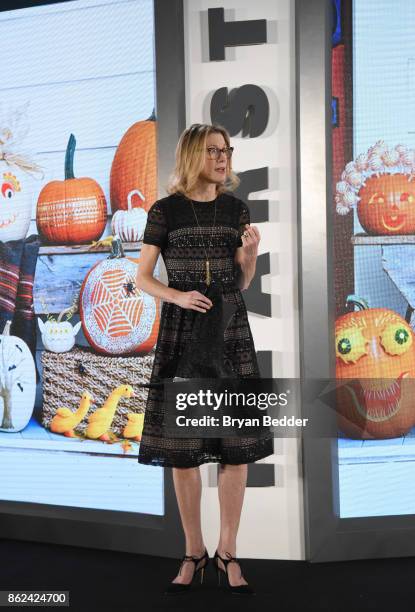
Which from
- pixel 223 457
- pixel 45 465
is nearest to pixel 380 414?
pixel 223 457

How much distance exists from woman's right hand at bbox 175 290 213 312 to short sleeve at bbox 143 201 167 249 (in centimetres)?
23

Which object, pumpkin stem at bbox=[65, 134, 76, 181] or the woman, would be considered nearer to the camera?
the woman

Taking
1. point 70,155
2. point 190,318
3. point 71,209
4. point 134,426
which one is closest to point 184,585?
point 134,426

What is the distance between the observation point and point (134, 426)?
311 cm

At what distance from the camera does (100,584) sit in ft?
8.79

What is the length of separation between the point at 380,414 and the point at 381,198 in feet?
2.93

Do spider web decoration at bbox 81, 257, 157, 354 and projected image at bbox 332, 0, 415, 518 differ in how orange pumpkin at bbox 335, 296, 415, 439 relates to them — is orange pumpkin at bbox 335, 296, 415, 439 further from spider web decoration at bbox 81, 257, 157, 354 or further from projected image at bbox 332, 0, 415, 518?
spider web decoration at bbox 81, 257, 157, 354

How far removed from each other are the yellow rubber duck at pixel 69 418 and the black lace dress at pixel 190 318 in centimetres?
71

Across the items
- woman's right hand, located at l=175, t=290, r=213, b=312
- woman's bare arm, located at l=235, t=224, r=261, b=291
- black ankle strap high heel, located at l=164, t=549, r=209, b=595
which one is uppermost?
woman's bare arm, located at l=235, t=224, r=261, b=291

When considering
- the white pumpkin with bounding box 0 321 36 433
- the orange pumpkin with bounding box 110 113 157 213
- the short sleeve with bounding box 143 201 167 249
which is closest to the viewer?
the short sleeve with bounding box 143 201 167 249

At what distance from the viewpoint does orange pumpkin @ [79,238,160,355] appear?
10.2ft

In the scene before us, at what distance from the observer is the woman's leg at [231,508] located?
2.52m

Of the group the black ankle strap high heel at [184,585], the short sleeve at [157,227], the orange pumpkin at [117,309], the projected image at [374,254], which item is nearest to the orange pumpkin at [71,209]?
the orange pumpkin at [117,309]

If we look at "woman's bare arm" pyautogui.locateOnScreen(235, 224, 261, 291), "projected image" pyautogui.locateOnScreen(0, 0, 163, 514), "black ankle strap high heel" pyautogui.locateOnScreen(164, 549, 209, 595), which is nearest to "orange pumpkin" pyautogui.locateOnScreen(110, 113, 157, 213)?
"projected image" pyautogui.locateOnScreen(0, 0, 163, 514)
